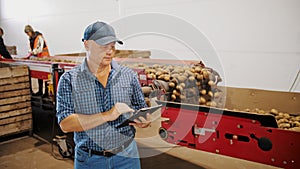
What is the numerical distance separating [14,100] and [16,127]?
384mm

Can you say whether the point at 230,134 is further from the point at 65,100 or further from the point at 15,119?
the point at 15,119

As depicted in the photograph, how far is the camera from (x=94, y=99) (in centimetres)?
A: 146

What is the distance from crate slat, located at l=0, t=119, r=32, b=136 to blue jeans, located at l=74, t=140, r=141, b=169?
8.44 ft

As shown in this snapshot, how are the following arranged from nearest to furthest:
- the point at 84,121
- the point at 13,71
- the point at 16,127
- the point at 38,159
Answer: the point at 84,121 → the point at 38,159 → the point at 13,71 → the point at 16,127

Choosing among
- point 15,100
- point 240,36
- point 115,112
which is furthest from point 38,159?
point 240,36

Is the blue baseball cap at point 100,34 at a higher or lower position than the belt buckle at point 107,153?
higher

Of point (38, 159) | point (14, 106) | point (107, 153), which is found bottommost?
point (38, 159)

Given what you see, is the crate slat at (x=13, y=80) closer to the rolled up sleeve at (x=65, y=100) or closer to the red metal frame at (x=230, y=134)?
the red metal frame at (x=230, y=134)

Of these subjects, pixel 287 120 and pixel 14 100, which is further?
pixel 14 100

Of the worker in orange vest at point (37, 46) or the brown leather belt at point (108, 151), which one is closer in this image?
the brown leather belt at point (108, 151)

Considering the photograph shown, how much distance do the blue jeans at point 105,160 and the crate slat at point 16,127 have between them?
2.57 metres

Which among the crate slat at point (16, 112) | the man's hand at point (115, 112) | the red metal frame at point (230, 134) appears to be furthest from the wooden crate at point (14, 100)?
the man's hand at point (115, 112)

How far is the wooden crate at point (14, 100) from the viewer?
11.8ft

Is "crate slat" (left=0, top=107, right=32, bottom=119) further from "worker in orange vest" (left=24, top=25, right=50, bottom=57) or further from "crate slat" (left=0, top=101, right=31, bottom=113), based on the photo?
"worker in orange vest" (left=24, top=25, right=50, bottom=57)
